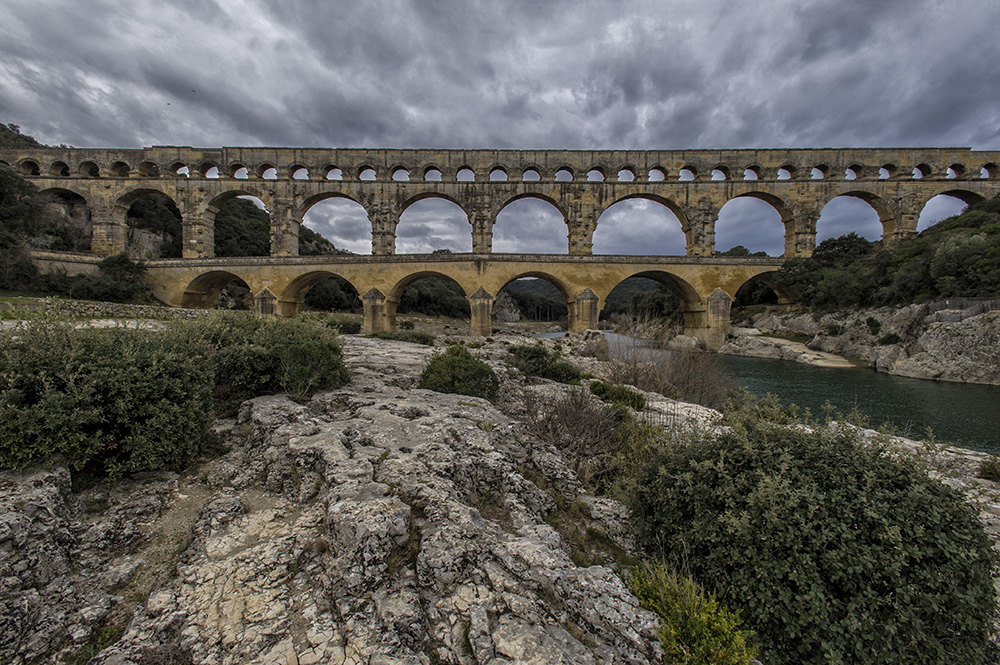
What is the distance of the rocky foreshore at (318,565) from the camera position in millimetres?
2150

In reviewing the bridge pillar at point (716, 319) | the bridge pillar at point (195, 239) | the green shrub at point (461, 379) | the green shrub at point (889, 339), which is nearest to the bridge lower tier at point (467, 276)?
the bridge pillar at point (716, 319)

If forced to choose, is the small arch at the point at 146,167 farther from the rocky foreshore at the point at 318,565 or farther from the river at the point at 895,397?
the rocky foreshore at the point at 318,565

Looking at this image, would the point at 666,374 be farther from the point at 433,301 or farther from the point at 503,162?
the point at 433,301

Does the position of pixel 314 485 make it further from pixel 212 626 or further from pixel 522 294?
pixel 522 294

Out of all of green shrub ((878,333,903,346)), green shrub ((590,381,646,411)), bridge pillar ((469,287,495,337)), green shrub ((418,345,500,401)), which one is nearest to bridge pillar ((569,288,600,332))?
bridge pillar ((469,287,495,337))

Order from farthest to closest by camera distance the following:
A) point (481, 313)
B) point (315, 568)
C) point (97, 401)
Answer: point (481, 313), point (97, 401), point (315, 568)

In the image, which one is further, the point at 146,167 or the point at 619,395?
the point at 146,167

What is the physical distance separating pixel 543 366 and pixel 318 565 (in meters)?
8.41

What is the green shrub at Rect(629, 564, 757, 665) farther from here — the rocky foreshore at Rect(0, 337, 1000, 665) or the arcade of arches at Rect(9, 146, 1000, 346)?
the arcade of arches at Rect(9, 146, 1000, 346)

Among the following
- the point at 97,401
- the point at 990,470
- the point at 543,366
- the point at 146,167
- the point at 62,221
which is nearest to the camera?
the point at 97,401

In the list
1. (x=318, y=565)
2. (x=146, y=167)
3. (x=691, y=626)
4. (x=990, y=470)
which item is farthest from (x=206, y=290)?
(x=990, y=470)

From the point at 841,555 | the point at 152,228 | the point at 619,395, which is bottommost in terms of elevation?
the point at 619,395

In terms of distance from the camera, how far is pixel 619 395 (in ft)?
25.4

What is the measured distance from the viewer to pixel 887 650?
2076 millimetres
